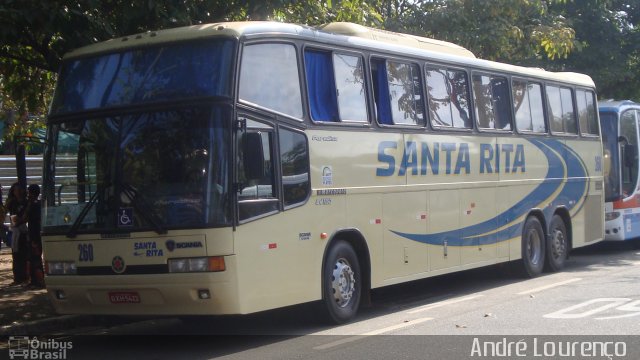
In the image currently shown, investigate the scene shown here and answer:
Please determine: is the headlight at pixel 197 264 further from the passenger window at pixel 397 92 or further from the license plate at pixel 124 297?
the passenger window at pixel 397 92

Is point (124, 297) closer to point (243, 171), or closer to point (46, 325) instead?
point (243, 171)

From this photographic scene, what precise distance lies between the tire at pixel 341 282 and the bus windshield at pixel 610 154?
1023 centimetres

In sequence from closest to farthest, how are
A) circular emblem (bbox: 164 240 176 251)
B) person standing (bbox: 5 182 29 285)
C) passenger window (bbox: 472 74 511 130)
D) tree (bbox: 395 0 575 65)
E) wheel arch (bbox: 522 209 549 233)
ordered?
circular emblem (bbox: 164 240 176 251), person standing (bbox: 5 182 29 285), passenger window (bbox: 472 74 511 130), wheel arch (bbox: 522 209 549 233), tree (bbox: 395 0 575 65)

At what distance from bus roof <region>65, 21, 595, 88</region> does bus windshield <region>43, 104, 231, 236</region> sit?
0.91m

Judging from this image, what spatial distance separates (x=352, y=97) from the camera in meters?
11.5

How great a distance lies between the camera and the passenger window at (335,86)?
427 inches

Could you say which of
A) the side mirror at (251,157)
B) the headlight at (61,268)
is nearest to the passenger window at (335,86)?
the side mirror at (251,157)

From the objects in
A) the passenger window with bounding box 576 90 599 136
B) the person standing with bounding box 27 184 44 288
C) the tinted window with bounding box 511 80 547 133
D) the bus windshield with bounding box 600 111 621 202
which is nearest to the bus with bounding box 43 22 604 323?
the tinted window with bounding box 511 80 547 133

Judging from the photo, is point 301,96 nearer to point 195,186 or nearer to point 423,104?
point 195,186

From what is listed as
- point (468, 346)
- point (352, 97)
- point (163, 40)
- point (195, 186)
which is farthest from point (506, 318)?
point (163, 40)

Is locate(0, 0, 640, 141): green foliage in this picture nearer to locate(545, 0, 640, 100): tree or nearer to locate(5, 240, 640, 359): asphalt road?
locate(545, 0, 640, 100): tree

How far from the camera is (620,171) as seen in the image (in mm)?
19781

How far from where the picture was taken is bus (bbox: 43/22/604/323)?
930 centimetres

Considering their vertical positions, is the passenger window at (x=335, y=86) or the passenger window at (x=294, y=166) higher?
the passenger window at (x=335, y=86)
